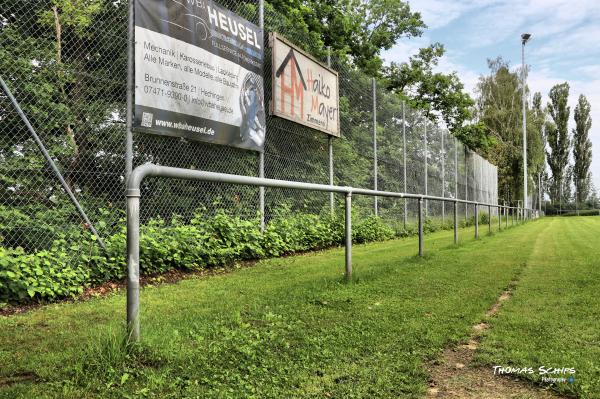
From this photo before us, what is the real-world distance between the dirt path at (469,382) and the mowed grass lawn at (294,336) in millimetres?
72

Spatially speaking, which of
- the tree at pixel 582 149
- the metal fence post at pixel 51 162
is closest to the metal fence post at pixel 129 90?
the metal fence post at pixel 51 162

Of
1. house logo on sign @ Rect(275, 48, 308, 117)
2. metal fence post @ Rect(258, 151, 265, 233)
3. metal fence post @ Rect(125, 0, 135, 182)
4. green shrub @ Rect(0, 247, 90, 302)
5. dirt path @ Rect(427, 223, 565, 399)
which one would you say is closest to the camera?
dirt path @ Rect(427, 223, 565, 399)

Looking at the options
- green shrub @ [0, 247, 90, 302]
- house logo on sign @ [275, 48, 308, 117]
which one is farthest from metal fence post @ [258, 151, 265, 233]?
green shrub @ [0, 247, 90, 302]

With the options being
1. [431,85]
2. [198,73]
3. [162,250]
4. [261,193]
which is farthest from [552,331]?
[431,85]

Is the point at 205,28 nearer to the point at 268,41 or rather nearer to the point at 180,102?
the point at 180,102

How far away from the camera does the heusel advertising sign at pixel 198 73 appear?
17.7ft

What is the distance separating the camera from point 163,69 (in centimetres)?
559

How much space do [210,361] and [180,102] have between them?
4.12 meters

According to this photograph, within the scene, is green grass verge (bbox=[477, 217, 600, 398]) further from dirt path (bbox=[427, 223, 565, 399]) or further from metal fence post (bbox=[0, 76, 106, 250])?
metal fence post (bbox=[0, 76, 106, 250])

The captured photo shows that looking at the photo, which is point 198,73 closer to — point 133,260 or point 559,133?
point 133,260

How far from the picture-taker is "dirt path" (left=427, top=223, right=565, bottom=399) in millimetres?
2072

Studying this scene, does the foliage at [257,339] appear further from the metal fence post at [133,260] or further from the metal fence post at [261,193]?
the metal fence post at [261,193]

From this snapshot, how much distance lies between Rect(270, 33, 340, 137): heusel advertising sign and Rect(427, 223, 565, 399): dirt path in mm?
6177

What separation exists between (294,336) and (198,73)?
4328mm
